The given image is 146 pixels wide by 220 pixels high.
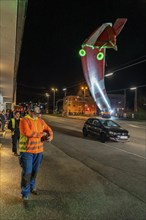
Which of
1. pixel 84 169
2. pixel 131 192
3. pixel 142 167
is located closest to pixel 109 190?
pixel 131 192

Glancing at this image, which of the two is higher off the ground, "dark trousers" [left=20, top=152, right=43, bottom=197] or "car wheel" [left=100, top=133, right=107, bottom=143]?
"dark trousers" [left=20, top=152, right=43, bottom=197]

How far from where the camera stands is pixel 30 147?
440cm

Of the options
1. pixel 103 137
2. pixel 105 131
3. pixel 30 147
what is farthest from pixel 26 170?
pixel 105 131

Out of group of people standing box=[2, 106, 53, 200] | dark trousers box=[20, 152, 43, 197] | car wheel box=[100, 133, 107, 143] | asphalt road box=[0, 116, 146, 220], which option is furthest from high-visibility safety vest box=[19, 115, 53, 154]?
car wheel box=[100, 133, 107, 143]

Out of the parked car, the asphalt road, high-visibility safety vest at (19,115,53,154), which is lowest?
the asphalt road

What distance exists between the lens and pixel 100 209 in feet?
14.0

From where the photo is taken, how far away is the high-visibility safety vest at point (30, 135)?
173 inches

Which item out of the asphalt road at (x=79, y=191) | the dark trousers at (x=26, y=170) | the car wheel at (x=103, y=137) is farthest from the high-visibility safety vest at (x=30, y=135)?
the car wheel at (x=103, y=137)

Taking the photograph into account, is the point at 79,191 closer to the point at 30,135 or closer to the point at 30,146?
the point at 30,146

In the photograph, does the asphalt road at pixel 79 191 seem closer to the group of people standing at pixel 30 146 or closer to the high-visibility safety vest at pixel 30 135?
the group of people standing at pixel 30 146

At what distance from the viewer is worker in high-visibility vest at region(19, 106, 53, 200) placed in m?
4.38

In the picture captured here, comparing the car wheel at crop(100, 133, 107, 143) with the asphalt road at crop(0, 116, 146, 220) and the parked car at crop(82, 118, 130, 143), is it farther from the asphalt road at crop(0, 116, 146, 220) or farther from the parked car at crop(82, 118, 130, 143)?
the asphalt road at crop(0, 116, 146, 220)

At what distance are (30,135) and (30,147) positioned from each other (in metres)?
0.23

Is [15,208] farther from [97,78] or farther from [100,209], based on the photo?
[97,78]
